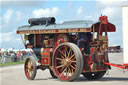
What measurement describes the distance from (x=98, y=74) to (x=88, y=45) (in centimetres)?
162

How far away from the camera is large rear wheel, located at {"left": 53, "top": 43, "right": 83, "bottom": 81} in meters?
13.2

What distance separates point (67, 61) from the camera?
13.8 meters

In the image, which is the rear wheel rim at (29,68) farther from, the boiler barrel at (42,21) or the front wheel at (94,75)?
the front wheel at (94,75)

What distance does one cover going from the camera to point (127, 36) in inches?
480

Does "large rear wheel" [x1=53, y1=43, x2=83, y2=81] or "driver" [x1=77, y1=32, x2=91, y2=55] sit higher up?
"driver" [x1=77, y1=32, x2=91, y2=55]

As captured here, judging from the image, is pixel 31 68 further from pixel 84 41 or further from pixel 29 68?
pixel 84 41

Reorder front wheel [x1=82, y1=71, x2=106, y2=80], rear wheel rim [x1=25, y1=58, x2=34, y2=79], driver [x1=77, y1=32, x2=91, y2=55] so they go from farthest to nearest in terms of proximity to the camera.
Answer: rear wheel rim [x1=25, y1=58, x2=34, y2=79]
front wheel [x1=82, y1=71, x2=106, y2=80]
driver [x1=77, y1=32, x2=91, y2=55]

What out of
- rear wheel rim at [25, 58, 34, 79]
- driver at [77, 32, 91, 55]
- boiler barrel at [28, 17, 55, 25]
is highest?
boiler barrel at [28, 17, 55, 25]

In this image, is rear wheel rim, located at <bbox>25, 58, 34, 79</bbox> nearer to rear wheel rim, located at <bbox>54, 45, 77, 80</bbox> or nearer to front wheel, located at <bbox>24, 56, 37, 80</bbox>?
front wheel, located at <bbox>24, 56, 37, 80</bbox>

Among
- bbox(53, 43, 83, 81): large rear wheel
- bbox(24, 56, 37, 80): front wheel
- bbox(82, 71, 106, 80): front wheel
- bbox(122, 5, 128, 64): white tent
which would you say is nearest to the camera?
bbox(122, 5, 128, 64): white tent

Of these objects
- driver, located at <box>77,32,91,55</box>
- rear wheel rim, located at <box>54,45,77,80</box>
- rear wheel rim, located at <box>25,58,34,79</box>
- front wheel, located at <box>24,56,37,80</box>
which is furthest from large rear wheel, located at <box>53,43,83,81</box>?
rear wheel rim, located at <box>25,58,34,79</box>

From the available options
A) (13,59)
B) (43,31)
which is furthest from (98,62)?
(13,59)

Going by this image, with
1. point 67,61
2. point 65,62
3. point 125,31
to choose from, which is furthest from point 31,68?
point 125,31

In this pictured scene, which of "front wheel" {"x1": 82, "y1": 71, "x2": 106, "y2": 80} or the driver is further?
"front wheel" {"x1": 82, "y1": 71, "x2": 106, "y2": 80}
